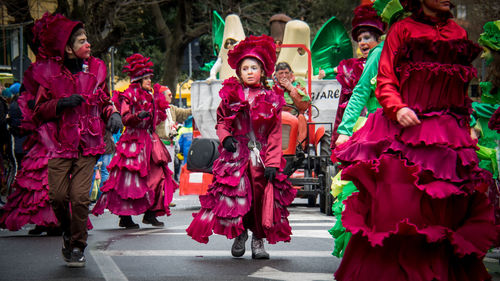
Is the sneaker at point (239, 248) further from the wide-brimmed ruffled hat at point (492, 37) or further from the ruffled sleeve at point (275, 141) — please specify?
the wide-brimmed ruffled hat at point (492, 37)

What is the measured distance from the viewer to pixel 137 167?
35.0 ft

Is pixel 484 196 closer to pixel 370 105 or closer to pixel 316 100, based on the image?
pixel 370 105

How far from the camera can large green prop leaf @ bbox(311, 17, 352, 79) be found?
17703 millimetres

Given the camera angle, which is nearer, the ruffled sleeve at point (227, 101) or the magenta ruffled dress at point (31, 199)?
the ruffled sleeve at point (227, 101)

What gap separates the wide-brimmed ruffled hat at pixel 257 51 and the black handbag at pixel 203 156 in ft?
18.9

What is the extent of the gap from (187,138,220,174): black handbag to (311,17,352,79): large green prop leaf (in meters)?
4.65

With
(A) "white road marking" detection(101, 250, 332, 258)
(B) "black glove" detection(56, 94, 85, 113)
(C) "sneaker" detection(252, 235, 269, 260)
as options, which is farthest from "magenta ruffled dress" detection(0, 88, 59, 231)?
(C) "sneaker" detection(252, 235, 269, 260)

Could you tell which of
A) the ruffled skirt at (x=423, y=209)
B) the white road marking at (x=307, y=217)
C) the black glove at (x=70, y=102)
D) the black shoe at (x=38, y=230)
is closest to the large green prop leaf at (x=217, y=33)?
the white road marking at (x=307, y=217)

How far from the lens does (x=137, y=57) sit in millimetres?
10930

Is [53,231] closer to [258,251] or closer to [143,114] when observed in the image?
[143,114]

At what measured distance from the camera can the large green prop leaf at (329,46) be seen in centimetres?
1770

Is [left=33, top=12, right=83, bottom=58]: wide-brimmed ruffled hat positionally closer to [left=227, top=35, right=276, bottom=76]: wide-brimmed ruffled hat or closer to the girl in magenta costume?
the girl in magenta costume

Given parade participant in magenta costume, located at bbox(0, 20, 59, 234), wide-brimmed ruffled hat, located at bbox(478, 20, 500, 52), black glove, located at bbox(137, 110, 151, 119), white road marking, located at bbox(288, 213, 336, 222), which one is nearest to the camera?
wide-brimmed ruffled hat, located at bbox(478, 20, 500, 52)

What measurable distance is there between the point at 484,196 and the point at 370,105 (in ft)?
6.17
